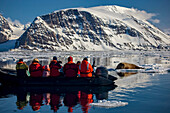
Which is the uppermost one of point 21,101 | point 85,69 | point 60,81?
point 85,69

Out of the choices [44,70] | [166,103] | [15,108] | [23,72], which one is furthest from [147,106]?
[23,72]

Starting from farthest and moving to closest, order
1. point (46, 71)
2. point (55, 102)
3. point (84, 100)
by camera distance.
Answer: point (46, 71) < point (84, 100) < point (55, 102)

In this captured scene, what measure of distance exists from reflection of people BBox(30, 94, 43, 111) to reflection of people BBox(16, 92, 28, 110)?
0.33m

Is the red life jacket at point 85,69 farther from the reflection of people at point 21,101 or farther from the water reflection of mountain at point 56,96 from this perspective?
the reflection of people at point 21,101

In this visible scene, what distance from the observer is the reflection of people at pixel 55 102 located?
902 centimetres

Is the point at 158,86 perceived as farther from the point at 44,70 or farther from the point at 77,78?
the point at 44,70

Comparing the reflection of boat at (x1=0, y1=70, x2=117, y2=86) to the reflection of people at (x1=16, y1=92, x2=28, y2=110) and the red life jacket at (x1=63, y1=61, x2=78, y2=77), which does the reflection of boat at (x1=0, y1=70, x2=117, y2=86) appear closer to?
the red life jacket at (x1=63, y1=61, x2=78, y2=77)

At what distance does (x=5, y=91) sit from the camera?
42.4 feet

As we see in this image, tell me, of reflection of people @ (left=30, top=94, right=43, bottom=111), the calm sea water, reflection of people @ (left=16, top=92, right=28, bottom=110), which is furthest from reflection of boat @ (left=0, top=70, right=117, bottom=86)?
reflection of people @ (left=30, top=94, right=43, bottom=111)

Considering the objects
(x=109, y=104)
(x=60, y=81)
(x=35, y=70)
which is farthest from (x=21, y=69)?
(x=109, y=104)

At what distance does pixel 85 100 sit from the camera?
10.2m

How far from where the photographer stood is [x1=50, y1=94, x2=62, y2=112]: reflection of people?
902 centimetres

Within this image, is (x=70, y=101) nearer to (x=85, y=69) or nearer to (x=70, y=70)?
(x=85, y=69)

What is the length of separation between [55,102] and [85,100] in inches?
55.0
